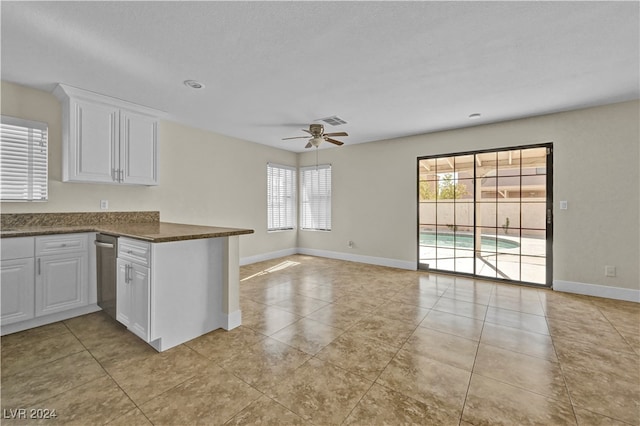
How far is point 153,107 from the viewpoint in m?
3.71

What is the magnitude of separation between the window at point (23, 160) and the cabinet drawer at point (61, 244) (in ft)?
2.25

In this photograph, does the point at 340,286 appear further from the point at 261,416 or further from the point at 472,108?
the point at 472,108

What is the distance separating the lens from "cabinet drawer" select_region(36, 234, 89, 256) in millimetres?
2719

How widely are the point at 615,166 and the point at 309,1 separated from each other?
175 inches

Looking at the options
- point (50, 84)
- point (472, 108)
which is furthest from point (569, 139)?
point (50, 84)

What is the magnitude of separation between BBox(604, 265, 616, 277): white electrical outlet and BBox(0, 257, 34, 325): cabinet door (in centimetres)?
675

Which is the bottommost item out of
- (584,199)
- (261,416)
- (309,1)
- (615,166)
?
(261,416)

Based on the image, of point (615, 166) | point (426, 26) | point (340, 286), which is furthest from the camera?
point (340, 286)

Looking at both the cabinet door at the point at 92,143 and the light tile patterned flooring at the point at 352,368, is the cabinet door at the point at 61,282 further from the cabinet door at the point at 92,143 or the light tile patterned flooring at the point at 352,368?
the cabinet door at the point at 92,143

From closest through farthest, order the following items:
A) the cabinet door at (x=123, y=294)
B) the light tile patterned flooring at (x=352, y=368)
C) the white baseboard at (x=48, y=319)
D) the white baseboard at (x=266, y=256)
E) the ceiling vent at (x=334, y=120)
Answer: the light tile patterned flooring at (x=352, y=368), the cabinet door at (x=123, y=294), the white baseboard at (x=48, y=319), the ceiling vent at (x=334, y=120), the white baseboard at (x=266, y=256)

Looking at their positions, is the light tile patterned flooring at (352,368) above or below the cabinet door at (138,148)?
below

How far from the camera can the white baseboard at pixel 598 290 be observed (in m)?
3.57

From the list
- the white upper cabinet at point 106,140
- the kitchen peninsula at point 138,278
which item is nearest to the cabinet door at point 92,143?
the white upper cabinet at point 106,140

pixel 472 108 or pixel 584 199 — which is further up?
pixel 472 108
